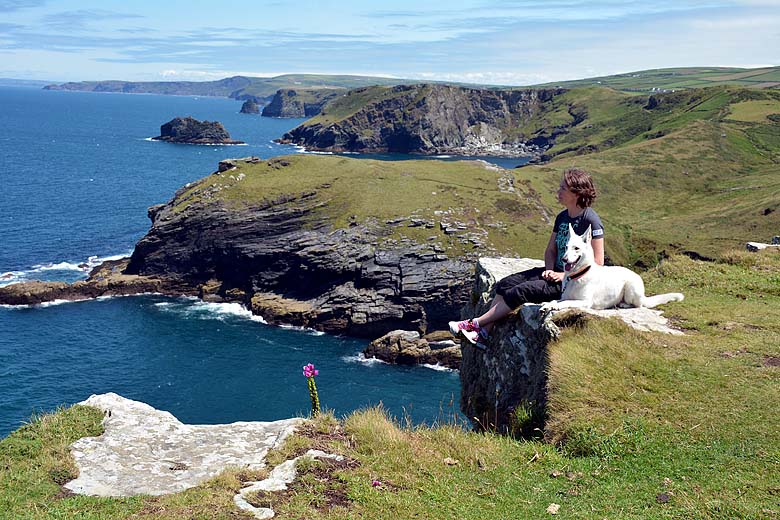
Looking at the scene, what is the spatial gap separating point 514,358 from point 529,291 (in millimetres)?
1705

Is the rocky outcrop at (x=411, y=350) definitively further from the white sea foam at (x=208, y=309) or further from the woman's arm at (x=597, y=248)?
the woman's arm at (x=597, y=248)

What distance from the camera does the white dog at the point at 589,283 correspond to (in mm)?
13148

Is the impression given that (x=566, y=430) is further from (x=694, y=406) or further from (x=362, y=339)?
(x=362, y=339)

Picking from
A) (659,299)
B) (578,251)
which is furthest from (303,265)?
(578,251)

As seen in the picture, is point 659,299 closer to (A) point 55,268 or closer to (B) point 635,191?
(A) point 55,268

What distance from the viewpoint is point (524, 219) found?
341 ft

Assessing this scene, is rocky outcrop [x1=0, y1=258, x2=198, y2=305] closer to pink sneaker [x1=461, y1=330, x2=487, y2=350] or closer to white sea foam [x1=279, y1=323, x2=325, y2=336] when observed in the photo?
white sea foam [x1=279, y1=323, x2=325, y2=336]

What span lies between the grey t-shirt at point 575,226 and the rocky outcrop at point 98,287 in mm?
86002

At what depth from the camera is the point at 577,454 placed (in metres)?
10.9

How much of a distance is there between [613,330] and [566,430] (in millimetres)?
2912

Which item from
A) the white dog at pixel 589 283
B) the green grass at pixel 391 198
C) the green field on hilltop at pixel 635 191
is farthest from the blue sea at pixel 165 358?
the green field on hilltop at pixel 635 191

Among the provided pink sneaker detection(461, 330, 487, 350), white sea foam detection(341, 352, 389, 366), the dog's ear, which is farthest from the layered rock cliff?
the dog's ear

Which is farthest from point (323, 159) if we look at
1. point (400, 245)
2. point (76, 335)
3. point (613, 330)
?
point (613, 330)

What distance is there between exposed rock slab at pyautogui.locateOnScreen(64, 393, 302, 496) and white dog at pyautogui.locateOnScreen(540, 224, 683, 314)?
22.7 ft
